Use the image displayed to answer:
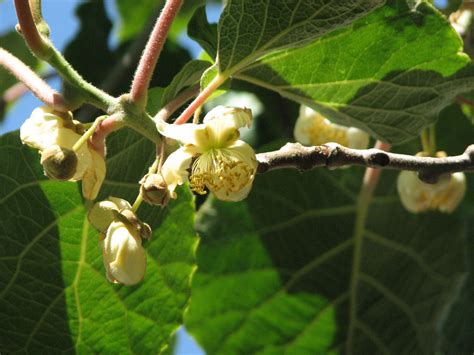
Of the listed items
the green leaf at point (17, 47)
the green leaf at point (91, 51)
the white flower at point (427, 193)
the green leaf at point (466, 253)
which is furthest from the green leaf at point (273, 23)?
the green leaf at point (17, 47)

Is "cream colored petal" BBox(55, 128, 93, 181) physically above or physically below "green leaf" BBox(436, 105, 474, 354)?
below

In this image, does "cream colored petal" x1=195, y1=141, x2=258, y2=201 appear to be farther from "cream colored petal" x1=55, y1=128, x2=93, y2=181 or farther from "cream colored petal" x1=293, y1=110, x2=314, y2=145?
"cream colored petal" x1=293, y1=110, x2=314, y2=145

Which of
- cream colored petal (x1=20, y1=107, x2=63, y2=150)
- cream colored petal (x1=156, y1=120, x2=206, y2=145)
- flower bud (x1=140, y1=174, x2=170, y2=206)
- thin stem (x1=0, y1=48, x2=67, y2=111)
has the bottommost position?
flower bud (x1=140, y1=174, x2=170, y2=206)

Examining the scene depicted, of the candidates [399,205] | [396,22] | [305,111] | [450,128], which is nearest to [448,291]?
[399,205]

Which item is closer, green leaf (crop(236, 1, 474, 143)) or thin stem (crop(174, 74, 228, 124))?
thin stem (crop(174, 74, 228, 124))

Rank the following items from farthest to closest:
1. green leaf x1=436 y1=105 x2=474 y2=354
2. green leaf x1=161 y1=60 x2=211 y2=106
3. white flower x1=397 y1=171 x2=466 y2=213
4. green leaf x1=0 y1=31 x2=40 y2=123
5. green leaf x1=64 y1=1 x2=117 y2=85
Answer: green leaf x1=0 y1=31 x2=40 y2=123 < green leaf x1=64 y1=1 x2=117 y2=85 < green leaf x1=436 y1=105 x2=474 y2=354 < white flower x1=397 y1=171 x2=466 y2=213 < green leaf x1=161 y1=60 x2=211 y2=106

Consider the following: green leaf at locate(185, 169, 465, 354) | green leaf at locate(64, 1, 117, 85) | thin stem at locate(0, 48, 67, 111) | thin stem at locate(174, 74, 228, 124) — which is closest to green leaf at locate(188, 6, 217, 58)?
thin stem at locate(174, 74, 228, 124)
